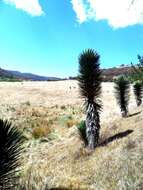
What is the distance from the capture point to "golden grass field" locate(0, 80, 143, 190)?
1144cm

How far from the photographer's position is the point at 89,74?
73.2 ft

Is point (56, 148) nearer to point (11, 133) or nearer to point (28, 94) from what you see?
point (11, 133)

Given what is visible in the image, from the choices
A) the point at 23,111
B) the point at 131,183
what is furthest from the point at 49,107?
the point at 131,183

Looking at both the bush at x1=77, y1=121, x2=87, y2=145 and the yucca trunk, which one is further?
the bush at x1=77, y1=121, x2=87, y2=145

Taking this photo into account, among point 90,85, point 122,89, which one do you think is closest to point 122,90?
point 122,89

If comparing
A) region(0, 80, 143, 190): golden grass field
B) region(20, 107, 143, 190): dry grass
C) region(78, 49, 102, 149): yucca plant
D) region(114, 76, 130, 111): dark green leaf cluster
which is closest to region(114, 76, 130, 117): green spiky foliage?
region(114, 76, 130, 111): dark green leaf cluster

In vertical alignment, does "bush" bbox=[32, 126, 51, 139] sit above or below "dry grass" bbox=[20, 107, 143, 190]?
below

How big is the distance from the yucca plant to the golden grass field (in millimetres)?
919

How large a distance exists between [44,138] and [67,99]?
21.1 m

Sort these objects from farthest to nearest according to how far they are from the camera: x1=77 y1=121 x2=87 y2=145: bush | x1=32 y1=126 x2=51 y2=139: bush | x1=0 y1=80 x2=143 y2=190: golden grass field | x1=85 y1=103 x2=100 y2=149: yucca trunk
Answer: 1. x1=32 y1=126 x2=51 y2=139: bush
2. x1=77 y1=121 x2=87 y2=145: bush
3. x1=85 y1=103 x2=100 y2=149: yucca trunk
4. x1=0 y1=80 x2=143 y2=190: golden grass field

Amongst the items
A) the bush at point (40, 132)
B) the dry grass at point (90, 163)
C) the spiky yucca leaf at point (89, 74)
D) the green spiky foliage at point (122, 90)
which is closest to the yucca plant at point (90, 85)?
the spiky yucca leaf at point (89, 74)

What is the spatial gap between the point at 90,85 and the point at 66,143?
207 inches

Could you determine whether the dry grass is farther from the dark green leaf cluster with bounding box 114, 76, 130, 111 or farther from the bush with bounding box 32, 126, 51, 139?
the dark green leaf cluster with bounding box 114, 76, 130, 111

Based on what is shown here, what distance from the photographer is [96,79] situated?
22.5 meters
